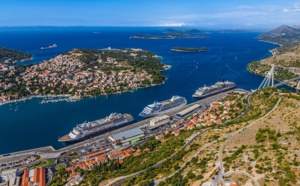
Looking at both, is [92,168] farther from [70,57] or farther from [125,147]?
[70,57]

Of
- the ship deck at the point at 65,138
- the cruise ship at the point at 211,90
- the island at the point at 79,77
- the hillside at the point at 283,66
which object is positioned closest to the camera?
the ship deck at the point at 65,138

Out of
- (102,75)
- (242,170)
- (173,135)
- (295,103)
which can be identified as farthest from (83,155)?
(102,75)

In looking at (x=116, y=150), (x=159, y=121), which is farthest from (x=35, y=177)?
(x=159, y=121)

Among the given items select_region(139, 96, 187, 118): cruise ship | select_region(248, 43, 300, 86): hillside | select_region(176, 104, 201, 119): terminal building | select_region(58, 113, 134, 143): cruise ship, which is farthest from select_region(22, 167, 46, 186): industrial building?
select_region(248, 43, 300, 86): hillside

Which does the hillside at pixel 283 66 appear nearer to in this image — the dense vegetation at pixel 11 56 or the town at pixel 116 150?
the town at pixel 116 150

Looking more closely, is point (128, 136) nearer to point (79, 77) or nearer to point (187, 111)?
point (187, 111)

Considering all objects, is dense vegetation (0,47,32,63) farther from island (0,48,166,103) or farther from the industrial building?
the industrial building

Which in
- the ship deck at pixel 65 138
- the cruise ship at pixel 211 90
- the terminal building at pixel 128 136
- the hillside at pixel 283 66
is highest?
the hillside at pixel 283 66

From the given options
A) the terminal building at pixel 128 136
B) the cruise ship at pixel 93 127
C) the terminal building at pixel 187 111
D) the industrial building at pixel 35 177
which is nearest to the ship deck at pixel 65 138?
the cruise ship at pixel 93 127
